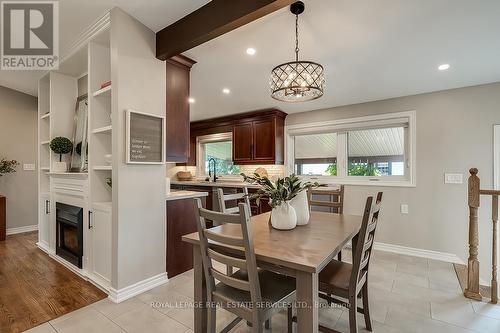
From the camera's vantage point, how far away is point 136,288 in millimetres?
2330

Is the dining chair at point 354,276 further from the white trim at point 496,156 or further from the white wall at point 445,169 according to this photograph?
the white trim at point 496,156

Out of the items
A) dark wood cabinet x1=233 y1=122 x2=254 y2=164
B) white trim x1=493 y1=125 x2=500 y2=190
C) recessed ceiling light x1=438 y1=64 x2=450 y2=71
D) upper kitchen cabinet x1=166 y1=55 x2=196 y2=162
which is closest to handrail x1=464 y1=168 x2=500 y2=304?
white trim x1=493 y1=125 x2=500 y2=190

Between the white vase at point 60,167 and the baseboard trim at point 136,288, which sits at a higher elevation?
the white vase at point 60,167

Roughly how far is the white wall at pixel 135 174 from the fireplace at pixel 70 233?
0.85 meters

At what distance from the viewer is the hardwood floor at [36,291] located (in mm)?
1988

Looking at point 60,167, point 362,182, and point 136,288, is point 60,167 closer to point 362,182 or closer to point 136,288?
point 136,288

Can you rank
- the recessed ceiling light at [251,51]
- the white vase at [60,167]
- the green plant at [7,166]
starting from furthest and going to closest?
1. the green plant at [7,166]
2. the white vase at [60,167]
3. the recessed ceiling light at [251,51]

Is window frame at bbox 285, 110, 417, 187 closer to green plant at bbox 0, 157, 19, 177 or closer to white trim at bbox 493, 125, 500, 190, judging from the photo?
white trim at bbox 493, 125, 500, 190

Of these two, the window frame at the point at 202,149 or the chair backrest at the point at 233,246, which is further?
the window frame at the point at 202,149

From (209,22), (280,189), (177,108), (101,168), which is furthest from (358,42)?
(101,168)

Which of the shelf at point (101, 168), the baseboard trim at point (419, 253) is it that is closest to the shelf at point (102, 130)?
the shelf at point (101, 168)

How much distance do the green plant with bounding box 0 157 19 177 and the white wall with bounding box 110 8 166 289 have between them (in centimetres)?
373

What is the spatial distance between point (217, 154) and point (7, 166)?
392 cm

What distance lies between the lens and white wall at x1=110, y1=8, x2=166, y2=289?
2.23m
